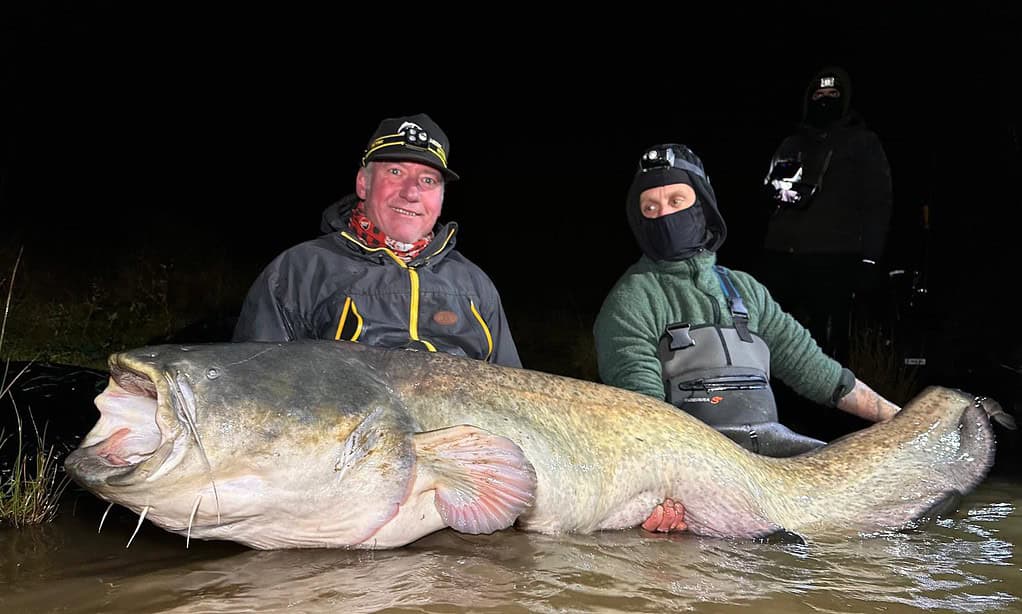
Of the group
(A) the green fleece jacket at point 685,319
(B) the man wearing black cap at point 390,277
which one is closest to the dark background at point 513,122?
(A) the green fleece jacket at point 685,319

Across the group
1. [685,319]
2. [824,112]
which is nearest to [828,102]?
[824,112]

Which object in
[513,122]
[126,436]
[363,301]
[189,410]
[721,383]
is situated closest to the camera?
[189,410]

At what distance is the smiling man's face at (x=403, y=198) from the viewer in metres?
4.50

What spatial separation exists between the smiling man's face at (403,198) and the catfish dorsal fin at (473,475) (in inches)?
73.3

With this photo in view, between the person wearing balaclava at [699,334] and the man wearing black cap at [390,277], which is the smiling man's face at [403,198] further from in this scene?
the person wearing balaclava at [699,334]

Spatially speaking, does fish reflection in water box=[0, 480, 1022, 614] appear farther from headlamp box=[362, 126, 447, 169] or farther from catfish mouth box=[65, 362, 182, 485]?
headlamp box=[362, 126, 447, 169]

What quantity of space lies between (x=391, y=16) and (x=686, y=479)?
31.2m

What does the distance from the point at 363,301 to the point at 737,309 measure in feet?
6.80

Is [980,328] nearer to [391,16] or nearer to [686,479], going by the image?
[686,479]

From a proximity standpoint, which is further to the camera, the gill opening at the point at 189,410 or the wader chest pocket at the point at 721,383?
the wader chest pocket at the point at 721,383

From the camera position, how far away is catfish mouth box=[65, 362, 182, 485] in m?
2.48

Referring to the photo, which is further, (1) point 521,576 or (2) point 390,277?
(2) point 390,277

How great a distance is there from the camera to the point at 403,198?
4516 mm

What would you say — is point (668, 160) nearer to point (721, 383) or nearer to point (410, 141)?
point (721, 383)
